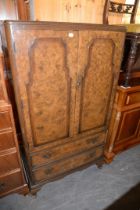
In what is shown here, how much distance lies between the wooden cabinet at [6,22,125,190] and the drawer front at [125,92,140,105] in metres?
0.24

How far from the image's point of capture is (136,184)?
1.68 m

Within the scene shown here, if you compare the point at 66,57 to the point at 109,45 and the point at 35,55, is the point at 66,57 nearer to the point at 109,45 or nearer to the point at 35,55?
the point at 35,55

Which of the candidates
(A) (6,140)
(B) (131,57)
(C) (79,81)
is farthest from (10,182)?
(B) (131,57)

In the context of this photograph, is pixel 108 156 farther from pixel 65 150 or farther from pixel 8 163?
pixel 8 163

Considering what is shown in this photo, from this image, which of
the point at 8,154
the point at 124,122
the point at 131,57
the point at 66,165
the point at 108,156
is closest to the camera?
the point at 8,154

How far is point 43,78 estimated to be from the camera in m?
1.00

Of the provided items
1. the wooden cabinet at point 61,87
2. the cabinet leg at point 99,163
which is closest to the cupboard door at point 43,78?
the wooden cabinet at point 61,87

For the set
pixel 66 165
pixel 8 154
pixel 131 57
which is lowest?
pixel 66 165

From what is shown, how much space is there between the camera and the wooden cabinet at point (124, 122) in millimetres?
1522

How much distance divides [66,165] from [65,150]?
0.22m

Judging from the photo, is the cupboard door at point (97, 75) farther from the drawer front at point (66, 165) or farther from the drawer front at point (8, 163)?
the drawer front at point (8, 163)

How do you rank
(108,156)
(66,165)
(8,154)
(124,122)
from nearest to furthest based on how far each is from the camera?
(8,154) → (66,165) → (124,122) → (108,156)

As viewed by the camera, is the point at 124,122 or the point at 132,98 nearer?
the point at 132,98

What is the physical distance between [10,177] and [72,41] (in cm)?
132
